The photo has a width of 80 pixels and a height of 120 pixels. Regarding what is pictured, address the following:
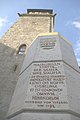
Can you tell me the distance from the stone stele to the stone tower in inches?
92.9

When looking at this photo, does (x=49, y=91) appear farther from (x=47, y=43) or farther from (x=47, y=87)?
(x=47, y=43)

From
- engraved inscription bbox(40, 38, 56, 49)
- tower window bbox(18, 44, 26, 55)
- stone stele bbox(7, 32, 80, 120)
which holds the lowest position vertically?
stone stele bbox(7, 32, 80, 120)

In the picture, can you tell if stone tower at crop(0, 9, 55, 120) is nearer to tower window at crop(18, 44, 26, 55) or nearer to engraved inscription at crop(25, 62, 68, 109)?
tower window at crop(18, 44, 26, 55)

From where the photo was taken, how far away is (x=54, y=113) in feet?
19.5

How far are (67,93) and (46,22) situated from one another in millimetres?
10860

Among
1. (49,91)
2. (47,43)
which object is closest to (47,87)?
(49,91)

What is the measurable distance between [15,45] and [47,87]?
278 inches

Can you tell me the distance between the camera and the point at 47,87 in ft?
22.7

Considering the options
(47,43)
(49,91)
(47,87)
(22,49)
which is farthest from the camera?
(22,49)

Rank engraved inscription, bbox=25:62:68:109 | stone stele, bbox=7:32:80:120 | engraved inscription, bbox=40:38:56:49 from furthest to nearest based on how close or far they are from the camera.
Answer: engraved inscription, bbox=40:38:56:49 < engraved inscription, bbox=25:62:68:109 < stone stele, bbox=7:32:80:120

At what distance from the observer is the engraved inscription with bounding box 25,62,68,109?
6258 mm

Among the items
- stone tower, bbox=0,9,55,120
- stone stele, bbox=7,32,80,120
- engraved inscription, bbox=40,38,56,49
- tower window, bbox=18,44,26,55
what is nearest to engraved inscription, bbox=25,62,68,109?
stone stele, bbox=7,32,80,120

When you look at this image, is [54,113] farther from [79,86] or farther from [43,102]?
[79,86]

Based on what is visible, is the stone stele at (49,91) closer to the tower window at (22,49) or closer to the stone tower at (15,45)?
the stone tower at (15,45)
